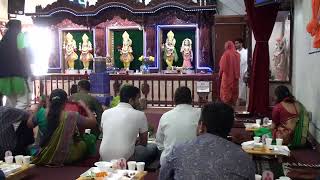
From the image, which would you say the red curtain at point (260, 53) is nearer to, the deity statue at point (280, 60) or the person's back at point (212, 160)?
the deity statue at point (280, 60)

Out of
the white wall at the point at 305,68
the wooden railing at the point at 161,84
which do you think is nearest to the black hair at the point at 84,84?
the white wall at the point at 305,68

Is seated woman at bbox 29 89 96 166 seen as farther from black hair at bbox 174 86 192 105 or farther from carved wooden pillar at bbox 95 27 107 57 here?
carved wooden pillar at bbox 95 27 107 57

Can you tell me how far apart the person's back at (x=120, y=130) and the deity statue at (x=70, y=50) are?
8.50 meters

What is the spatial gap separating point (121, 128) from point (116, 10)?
770 centimetres

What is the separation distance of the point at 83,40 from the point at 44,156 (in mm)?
7893

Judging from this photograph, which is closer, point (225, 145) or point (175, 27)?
point (225, 145)

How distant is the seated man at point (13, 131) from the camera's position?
4410 millimetres

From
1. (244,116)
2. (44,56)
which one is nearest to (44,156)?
(244,116)

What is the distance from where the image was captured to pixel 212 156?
1.95 m

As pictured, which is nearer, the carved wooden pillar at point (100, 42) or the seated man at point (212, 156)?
the seated man at point (212, 156)

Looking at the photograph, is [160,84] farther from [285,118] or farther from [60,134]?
[60,134]

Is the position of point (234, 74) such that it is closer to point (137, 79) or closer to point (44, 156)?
point (137, 79)

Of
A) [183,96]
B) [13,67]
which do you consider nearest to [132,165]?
[183,96]

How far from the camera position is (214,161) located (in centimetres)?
194
